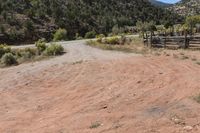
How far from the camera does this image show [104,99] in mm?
14914

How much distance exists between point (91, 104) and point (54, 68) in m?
9.87

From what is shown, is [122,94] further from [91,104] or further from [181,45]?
[181,45]

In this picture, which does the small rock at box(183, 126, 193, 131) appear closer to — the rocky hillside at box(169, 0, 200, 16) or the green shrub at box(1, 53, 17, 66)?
the green shrub at box(1, 53, 17, 66)

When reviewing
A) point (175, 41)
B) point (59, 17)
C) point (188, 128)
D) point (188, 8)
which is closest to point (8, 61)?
point (175, 41)

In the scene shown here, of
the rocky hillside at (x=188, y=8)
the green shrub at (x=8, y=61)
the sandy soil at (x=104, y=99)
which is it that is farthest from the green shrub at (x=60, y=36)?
the rocky hillside at (x=188, y=8)

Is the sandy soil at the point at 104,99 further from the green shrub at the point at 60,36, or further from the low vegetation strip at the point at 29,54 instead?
the green shrub at the point at 60,36

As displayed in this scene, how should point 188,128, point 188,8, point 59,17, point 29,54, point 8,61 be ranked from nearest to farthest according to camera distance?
point 188,128, point 8,61, point 29,54, point 59,17, point 188,8

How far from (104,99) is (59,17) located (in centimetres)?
6065

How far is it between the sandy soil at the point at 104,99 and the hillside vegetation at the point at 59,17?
3892 cm

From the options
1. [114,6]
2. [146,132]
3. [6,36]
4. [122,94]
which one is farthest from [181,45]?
[114,6]

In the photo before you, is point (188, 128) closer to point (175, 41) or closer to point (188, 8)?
point (175, 41)

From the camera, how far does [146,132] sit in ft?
34.7

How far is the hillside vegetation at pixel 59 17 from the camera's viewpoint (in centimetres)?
6390

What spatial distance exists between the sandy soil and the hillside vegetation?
38918mm
